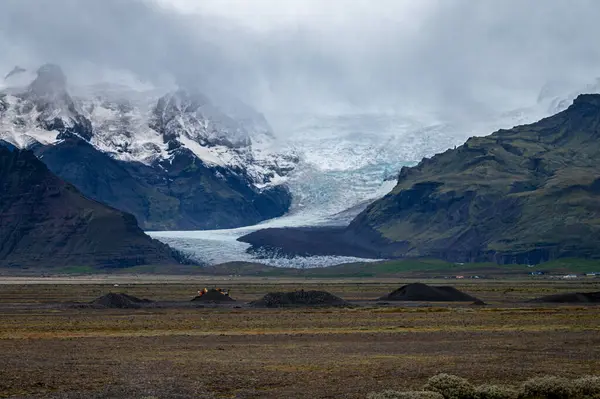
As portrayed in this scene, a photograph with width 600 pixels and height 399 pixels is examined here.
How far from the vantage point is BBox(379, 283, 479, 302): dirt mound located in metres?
131

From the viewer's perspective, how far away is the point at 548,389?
44.6 m

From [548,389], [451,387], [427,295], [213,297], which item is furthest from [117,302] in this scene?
[548,389]

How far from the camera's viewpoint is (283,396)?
45344 mm

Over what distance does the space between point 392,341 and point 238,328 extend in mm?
16472

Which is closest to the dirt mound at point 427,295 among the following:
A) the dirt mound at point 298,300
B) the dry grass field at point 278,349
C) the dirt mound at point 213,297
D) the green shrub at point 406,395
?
the dirt mound at point 298,300

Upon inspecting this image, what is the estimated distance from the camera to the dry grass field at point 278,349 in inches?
1906

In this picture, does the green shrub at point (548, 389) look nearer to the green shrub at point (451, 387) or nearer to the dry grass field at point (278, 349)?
the green shrub at point (451, 387)

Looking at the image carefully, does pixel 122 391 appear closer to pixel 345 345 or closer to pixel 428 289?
pixel 345 345

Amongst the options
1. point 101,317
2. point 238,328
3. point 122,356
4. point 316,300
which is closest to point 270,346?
point 122,356

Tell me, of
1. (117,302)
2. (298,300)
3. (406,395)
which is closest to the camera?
(406,395)

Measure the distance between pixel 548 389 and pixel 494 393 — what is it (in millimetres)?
2303

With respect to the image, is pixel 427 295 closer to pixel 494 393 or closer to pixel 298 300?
pixel 298 300

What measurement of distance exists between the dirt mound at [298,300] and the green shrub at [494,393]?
2871 inches

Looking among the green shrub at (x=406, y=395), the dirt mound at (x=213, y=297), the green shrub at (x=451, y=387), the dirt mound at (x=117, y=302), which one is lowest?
the green shrub at (x=406, y=395)
